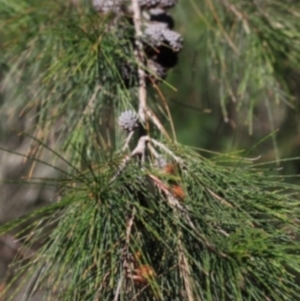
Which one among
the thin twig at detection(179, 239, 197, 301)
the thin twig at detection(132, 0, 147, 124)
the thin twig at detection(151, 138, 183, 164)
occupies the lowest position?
the thin twig at detection(179, 239, 197, 301)

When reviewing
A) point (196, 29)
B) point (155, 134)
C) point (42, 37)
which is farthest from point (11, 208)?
point (155, 134)

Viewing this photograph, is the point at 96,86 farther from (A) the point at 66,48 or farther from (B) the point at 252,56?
(B) the point at 252,56

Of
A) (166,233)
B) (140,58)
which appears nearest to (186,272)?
(166,233)

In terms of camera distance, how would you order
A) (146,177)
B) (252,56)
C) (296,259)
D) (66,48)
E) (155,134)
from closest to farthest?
(296,259)
(146,177)
(155,134)
(66,48)
(252,56)

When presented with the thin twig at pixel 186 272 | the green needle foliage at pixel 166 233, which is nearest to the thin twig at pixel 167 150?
the green needle foliage at pixel 166 233

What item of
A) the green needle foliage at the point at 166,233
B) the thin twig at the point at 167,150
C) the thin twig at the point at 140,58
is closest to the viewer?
the green needle foliage at the point at 166,233

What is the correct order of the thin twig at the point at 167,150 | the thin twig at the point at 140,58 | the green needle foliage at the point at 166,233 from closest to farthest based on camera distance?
the green needle foliage at the point at 166,233 < the thin twig at the point at 167,150 < the thin twig at the point at 140,58

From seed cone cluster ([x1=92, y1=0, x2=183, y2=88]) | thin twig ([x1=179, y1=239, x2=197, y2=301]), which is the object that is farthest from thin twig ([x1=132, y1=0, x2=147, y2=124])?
thin twig ([x1=179, y1=239, x2=197, y2=301])

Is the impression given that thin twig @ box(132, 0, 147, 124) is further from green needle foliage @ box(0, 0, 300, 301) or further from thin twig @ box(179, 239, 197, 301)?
thin twig @ box(179, 239, 197, 301)

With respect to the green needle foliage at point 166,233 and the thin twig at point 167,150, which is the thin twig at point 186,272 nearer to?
the green needle foliage at point 166,233
